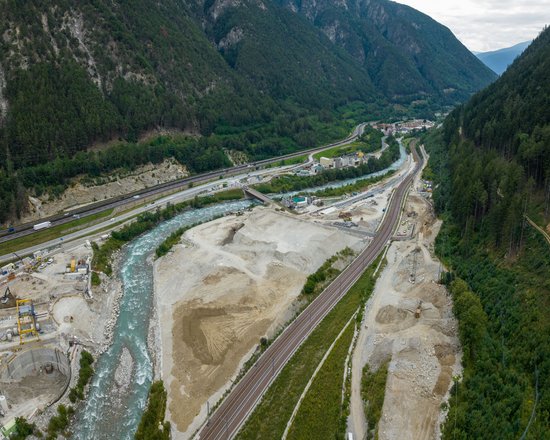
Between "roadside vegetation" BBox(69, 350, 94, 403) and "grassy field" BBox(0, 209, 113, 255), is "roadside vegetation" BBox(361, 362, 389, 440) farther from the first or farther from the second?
"grassy field" BBox(0, 209, 113, 255)

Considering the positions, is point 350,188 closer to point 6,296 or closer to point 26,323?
point 6,296

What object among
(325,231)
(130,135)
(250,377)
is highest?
(130,135)

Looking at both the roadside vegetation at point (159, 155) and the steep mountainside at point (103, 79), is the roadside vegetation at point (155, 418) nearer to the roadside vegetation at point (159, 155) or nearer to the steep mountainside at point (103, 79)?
the roadside vegetation at point (159, 155)

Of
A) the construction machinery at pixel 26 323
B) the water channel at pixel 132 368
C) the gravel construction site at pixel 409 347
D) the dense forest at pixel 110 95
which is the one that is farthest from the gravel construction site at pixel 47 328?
the gravel construction site at pixel 409 347

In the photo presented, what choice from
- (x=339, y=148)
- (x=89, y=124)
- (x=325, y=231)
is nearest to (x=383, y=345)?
(x=325, y=231)

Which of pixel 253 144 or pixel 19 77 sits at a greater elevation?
pixel 19 77

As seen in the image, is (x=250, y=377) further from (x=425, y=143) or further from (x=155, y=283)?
(x=425, y=143)

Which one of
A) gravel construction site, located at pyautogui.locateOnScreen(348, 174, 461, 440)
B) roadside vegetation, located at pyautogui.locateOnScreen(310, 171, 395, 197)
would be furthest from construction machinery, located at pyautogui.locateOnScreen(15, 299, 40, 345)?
roadside vegetation, located at pyautogui.locateOnScreen(310, 171, 395, 197)
